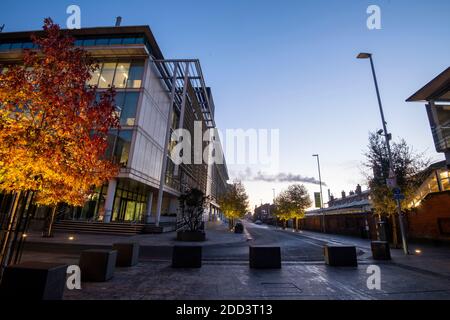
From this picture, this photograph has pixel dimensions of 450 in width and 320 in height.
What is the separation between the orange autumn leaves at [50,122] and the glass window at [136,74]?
854 inches

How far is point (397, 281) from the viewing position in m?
6.09

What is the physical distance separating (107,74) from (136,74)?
3.95 metres

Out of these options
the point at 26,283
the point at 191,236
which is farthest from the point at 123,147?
the point at 26,283

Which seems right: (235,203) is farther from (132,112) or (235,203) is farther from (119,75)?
(119,75)

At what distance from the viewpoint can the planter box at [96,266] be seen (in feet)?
18.3

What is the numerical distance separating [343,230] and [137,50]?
36.1 m

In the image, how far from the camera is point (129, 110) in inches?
986

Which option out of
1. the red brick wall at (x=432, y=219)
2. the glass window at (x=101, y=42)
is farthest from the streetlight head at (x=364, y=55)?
the glass window at (x=101, y=42)

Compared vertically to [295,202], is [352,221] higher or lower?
lower

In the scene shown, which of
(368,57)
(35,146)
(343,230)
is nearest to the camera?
(35,146)

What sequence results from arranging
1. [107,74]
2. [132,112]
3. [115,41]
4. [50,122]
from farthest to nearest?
[115,41] → [107,74] → [132,112] → [50,122]
